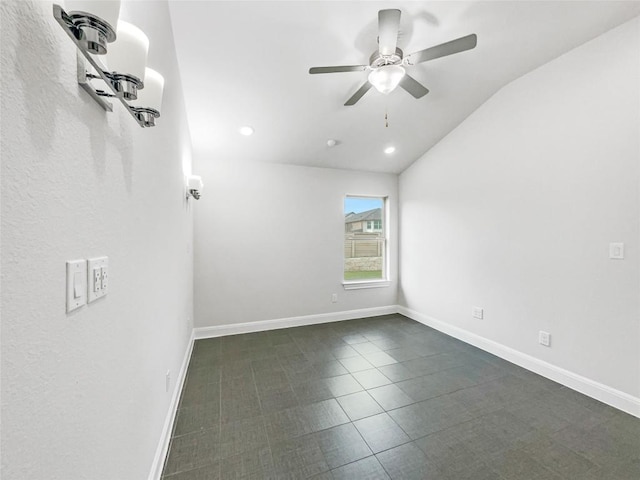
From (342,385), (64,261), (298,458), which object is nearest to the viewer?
(64,261)

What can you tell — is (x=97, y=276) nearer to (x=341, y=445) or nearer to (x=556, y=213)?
(x=341, y=445)

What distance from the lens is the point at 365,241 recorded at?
465 cm

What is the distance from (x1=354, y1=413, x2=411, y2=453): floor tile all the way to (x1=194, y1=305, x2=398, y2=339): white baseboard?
2133mm

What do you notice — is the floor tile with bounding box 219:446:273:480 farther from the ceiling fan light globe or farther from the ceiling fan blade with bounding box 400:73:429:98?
the ceiling fan blade with bounding box 400:73:429:98

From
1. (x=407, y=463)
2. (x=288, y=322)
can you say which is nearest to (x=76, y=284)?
(x=407, y=463)

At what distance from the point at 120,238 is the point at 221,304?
2.90m

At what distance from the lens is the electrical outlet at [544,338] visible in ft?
8.41

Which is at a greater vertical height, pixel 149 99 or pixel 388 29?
pixel 388 29

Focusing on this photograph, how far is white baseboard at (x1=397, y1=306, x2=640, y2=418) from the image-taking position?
2.07 m

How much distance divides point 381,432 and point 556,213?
99.1 inches

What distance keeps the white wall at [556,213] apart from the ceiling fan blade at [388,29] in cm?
188

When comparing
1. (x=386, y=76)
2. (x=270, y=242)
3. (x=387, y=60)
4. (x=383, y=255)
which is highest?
(x=387, y=60)

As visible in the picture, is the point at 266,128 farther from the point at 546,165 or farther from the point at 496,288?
the point at 496,288

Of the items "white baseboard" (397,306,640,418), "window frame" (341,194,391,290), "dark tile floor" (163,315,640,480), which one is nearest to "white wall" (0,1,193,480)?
"dark tile floor" (163,315,640,480)
